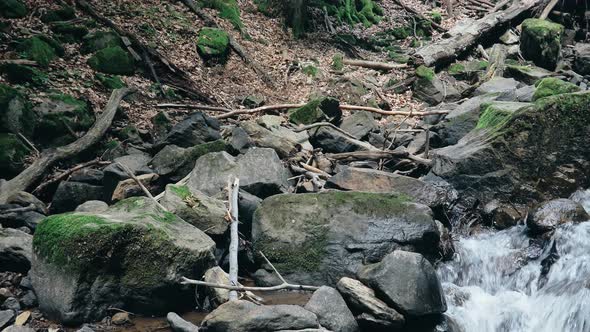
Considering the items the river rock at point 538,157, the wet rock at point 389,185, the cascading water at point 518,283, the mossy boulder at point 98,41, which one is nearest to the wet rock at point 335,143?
the wet rock at point 389,185

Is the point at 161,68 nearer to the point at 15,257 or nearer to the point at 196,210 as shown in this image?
the point at 196,210

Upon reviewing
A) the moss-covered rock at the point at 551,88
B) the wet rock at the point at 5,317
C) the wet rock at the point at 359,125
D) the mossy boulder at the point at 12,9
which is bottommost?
the wet rock at the point at 359,125

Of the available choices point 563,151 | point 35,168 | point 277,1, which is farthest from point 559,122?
point 277,1

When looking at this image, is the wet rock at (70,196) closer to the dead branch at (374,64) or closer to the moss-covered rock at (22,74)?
the moss-covered rock at (22,74)

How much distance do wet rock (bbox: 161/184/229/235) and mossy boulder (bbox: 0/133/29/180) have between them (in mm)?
2897

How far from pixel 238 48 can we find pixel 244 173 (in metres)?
6.79

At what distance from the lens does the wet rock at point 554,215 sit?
22.8 feet

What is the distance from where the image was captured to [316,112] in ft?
35.9

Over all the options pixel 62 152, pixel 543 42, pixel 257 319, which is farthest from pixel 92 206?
pixel 543 42

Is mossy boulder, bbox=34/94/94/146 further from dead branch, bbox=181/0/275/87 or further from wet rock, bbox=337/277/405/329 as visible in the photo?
wet rock, bbox=337/277/405/329

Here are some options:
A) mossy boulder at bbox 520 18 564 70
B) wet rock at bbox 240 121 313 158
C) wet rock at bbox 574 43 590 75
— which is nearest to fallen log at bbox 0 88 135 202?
wet rock at bbox 240 121 313 158

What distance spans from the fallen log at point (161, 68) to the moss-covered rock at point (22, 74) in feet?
8.13

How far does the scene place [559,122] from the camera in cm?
793

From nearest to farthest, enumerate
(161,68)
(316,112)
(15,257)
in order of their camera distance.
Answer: (15,257), (316,112), (161,68)
